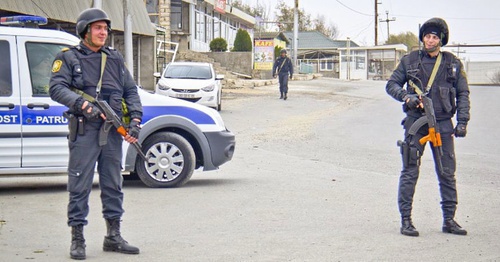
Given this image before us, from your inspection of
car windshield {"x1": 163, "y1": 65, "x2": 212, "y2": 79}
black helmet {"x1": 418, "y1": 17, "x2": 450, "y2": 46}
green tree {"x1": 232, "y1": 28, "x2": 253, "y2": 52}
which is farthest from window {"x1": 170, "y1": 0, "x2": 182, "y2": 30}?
black helmet {"x1": 418, "y1": 17, "x2": 450, "y2": 46}

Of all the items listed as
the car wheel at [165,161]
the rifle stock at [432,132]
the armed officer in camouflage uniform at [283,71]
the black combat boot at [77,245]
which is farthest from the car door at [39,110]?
the armed officer in camouflage uniform at [283,71]

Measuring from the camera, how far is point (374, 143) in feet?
57.4

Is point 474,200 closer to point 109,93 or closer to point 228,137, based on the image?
point 228,137

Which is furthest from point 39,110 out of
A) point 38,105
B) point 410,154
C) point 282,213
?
point 410,154

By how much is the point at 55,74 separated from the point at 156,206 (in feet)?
9.59

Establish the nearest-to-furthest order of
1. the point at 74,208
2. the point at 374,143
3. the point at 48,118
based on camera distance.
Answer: the point at 74,208, the point at 48,118, the point at 374,143

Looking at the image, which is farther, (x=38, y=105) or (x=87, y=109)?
(x=38, y=105)

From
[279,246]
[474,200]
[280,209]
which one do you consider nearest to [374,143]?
[474,200]

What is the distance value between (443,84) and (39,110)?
450 centimetres

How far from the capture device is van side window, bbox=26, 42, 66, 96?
9398 millimetres

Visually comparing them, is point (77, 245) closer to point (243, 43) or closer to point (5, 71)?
point (5, 71)

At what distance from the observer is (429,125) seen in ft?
24.2

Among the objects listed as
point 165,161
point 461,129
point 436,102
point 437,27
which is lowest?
point 165,161

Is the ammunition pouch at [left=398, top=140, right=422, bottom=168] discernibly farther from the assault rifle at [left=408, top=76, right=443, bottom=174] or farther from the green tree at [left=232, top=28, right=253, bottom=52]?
the green tree at [left=232, top=28, right=253, bottom=52]
